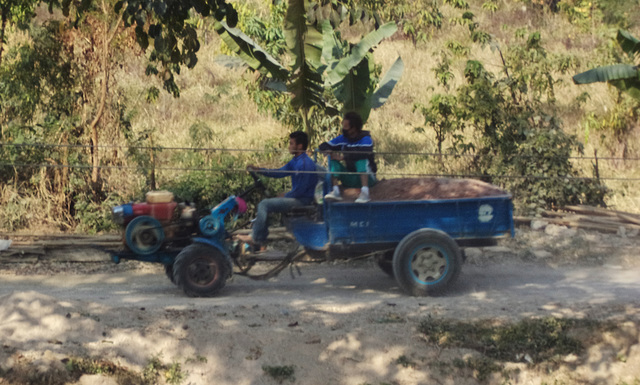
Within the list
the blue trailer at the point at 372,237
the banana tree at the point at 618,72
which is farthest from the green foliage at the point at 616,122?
the blue trailer at the point at 372,237

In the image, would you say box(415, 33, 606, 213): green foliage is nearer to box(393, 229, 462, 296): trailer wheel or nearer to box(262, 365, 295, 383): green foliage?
box(393, 229, 462, 296): trailer wheel

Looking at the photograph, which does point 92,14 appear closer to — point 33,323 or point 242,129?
point 242,129

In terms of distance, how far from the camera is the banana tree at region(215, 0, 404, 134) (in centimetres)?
1120

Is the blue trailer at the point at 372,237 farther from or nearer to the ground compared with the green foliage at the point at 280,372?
farther from the ground

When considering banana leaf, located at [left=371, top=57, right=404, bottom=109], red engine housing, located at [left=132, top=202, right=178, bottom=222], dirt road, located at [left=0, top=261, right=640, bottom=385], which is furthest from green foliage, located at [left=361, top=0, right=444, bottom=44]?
dirt road, located at [left=0, top=261, right=640, bottom=385]

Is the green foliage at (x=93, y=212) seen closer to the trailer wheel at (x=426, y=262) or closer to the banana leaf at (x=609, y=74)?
the trailer wheel at (x=426, y=262)

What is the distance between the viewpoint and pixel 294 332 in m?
7.56

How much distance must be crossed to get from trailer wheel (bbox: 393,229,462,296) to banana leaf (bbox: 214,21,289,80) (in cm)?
389

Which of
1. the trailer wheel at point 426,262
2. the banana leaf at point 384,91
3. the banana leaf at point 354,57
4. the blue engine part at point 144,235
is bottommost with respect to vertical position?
the trailer wheel at point 426,262

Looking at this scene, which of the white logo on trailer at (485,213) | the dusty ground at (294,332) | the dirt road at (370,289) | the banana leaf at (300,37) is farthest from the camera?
the banana leaf at (300,37)

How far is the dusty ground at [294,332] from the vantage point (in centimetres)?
693

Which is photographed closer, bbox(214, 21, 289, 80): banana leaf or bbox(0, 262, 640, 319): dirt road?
bbox(0, 262, 640, 319): dirt road

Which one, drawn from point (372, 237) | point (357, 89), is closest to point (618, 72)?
point (372, 237)

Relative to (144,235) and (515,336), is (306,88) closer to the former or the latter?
(144,235)
